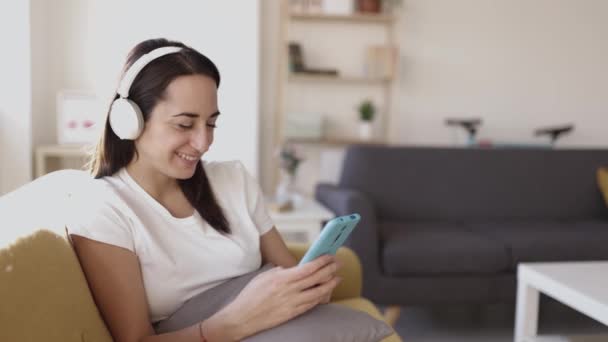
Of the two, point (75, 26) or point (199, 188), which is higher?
point (75, 26)

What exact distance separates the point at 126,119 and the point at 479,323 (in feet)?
6.96

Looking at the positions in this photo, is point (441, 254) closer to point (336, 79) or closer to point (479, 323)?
point (479, 323)

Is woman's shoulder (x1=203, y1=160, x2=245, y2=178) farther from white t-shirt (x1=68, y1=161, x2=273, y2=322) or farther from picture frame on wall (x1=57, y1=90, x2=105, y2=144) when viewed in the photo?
picture frame on wall (x1=57, y1=90, x2=105, y2=144)

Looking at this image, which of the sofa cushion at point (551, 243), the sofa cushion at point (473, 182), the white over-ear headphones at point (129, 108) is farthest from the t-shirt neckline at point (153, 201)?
the sofa cushion at point (473, 182)

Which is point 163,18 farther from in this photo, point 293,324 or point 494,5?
point 293,324

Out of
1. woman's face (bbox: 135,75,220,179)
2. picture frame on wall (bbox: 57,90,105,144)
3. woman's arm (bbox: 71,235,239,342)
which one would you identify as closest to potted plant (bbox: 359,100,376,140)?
picture frame on wall (bbox: 57,90,105,144)

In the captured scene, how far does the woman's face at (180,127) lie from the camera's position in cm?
119

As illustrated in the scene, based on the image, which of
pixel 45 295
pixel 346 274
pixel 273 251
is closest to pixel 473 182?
pixel 346 274

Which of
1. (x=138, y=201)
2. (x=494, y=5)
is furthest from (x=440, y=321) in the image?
(x=494, y=5)

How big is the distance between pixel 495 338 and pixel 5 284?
7.28 ft

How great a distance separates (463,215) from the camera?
310 cm

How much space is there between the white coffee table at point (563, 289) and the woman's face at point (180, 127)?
116 cm

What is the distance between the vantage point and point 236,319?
1062mm

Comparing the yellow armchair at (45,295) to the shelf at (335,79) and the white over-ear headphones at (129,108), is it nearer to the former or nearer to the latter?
the white over-ear headphones at (129,108)
